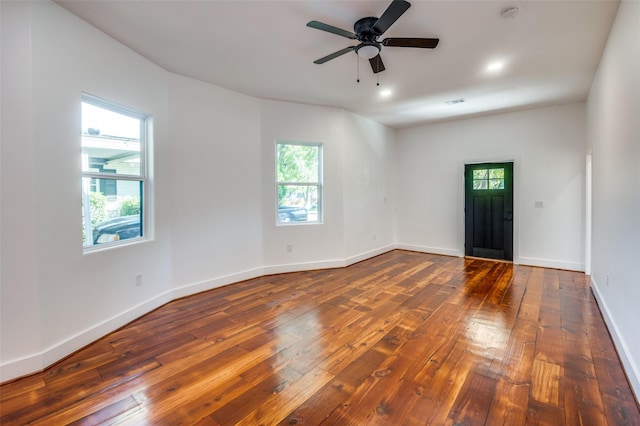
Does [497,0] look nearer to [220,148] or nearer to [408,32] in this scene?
[408,32]

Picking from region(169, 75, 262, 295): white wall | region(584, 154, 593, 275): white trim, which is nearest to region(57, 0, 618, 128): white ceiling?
region(169, 75, 262, 295): white wall

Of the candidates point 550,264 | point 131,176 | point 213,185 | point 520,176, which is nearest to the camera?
point 131,176

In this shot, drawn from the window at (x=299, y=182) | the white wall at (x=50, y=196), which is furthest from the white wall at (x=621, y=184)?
the white wall at (x=50, y=196)

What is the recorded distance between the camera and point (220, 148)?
4016mm

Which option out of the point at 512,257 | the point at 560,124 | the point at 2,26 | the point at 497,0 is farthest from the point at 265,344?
the point at 560,124

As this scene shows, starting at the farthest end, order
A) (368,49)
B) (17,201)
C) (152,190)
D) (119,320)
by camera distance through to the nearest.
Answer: (152,190) < (119,320) < (368,49) < (17,201)

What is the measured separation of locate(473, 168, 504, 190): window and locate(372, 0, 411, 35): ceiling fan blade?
4.29 metres

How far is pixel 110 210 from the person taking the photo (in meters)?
2.91

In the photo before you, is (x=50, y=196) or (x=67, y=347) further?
(x=67, y=347)

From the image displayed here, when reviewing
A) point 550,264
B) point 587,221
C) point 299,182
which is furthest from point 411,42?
point 550,264

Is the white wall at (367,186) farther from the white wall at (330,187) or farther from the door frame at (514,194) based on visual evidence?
the door frame at (514,194)

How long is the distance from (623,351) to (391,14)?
3.04 meters

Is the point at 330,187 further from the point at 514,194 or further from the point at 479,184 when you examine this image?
the point at 514,194

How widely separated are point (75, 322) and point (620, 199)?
4651mm
